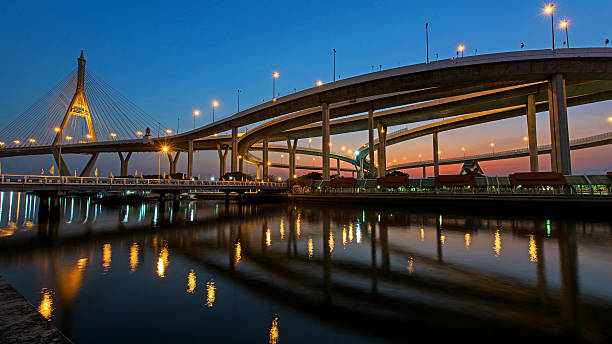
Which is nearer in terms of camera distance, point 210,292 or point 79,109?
point 210,292

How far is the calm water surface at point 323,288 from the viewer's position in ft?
19.4

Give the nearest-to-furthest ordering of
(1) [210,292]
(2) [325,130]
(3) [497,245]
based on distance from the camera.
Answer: (1) [210,292], (3) [497,245], (2) [325,130]

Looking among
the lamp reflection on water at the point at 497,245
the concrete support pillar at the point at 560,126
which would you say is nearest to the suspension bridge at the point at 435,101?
the concrete support pillar at the point at 560,126

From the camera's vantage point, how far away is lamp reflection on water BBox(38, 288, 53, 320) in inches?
271

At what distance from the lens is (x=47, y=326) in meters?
4.45

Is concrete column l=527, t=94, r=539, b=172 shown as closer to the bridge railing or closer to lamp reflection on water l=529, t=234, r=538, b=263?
lamp reflection on water l=529, t=234, r=538, b=263

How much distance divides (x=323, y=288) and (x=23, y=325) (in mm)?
6644

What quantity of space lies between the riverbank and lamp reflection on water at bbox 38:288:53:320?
1.45 m

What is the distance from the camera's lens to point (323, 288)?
335 inches

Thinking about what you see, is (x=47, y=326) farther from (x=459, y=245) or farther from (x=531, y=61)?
(x=531, y=61)

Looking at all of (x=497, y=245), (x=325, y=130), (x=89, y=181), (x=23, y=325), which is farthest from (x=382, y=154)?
(x=23, y=325)

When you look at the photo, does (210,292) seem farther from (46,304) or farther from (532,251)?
(532,251)

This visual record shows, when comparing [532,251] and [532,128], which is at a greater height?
[532,128]

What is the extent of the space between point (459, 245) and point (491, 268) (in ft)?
14.0
